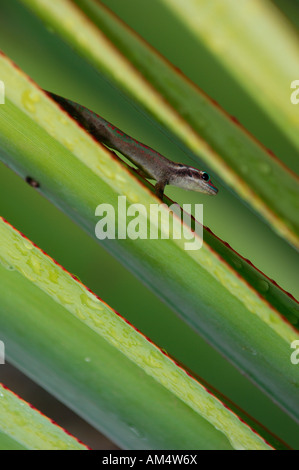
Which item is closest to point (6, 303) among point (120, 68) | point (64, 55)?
point (120, 68)

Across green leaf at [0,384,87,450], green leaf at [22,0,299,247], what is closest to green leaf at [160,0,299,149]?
green leaf at [22,0,299,247]

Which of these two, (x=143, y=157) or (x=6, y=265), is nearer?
(x=6, y=265)

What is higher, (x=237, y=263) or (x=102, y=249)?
(x=237, y=263)

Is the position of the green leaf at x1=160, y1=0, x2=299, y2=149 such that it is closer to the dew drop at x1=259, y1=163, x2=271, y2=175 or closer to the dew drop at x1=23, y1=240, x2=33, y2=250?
the dew drop at x1=259, y1=163, x2=271, y2=175

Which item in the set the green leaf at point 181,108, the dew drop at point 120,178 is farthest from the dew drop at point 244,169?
the dew drop at point 120,178

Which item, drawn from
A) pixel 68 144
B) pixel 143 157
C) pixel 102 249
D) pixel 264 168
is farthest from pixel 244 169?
pixel 143 157

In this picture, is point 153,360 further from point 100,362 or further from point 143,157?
point 143,157

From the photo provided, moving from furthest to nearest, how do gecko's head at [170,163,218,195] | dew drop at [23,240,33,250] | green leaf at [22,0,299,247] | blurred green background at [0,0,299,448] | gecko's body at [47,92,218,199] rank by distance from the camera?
gecko's head at [170,163,218,195] → gecko's body at [47,92,218,199] → blurred green background at [0,0,299,448] → dew drop at [23,240,33,250] → green leaf at [22,0,299,247]
